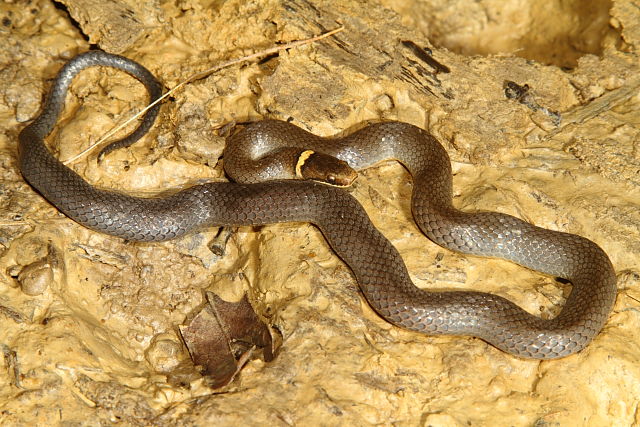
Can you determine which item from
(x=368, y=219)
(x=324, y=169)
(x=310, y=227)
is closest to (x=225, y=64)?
(x=324, y=169)

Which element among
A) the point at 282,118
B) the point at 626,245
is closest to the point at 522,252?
the point at 626,245

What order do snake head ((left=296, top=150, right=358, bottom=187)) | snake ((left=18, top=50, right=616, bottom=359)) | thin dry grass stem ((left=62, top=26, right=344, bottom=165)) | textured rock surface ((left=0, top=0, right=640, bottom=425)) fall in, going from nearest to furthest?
textured rock surface ((left=0, top=0, right=640, bottom=425)), snake ((left=18, top=50, right=616, bottom=359)), snake head ((left=296, top=150, right=358, bottom=187)), thin dry grass stem ((left=62, top=26, right=344, bottom=165))

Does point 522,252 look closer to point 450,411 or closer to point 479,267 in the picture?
point 479,267

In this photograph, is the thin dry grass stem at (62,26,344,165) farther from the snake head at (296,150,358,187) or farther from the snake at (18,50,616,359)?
the snake head at (296,150,358,187)

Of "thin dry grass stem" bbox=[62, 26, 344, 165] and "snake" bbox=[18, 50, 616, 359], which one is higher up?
"thin dry grass stem" bbox=[62, 26, 344, 165]

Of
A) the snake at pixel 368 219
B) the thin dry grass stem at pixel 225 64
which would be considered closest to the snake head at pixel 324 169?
the snake at pixel 368 219

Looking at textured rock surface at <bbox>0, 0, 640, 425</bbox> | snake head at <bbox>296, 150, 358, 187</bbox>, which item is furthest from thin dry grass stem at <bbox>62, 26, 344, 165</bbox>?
snake head at <bbox>296, 150, 358, 187</bbox>
